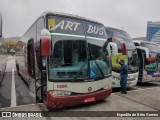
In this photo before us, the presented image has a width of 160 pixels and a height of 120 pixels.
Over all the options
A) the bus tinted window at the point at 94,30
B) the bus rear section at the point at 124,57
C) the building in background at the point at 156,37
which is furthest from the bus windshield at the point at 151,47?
the building in background at the point at 156,37

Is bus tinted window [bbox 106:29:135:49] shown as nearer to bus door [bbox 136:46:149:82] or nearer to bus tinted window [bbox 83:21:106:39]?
bus door [bbox 136:46:149:82]

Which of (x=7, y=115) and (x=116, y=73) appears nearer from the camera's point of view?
(x=7, y=115)

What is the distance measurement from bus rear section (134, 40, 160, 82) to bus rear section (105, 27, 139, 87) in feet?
3.43

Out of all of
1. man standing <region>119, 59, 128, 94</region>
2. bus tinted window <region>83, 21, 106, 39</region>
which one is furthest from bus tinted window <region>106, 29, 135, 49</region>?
bus tinted window <region>83, 21, 106, 39</region>

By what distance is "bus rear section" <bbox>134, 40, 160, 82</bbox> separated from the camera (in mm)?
10664

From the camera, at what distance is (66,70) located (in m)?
5.59

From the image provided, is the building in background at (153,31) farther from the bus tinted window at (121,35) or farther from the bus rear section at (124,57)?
the bus rear section at (124,57)

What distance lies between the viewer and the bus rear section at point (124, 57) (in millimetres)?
8922

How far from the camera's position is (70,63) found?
18.8 ft

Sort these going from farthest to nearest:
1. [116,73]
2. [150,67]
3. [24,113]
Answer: [150,67] < [116,73] < [24,113]

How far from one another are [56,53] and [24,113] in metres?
2.09

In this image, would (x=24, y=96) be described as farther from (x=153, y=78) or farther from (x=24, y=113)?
(x=153, y=78)

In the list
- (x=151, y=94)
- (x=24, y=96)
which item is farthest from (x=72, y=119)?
(x=151, y=94)

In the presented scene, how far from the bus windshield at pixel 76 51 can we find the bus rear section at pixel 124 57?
2.43 m
